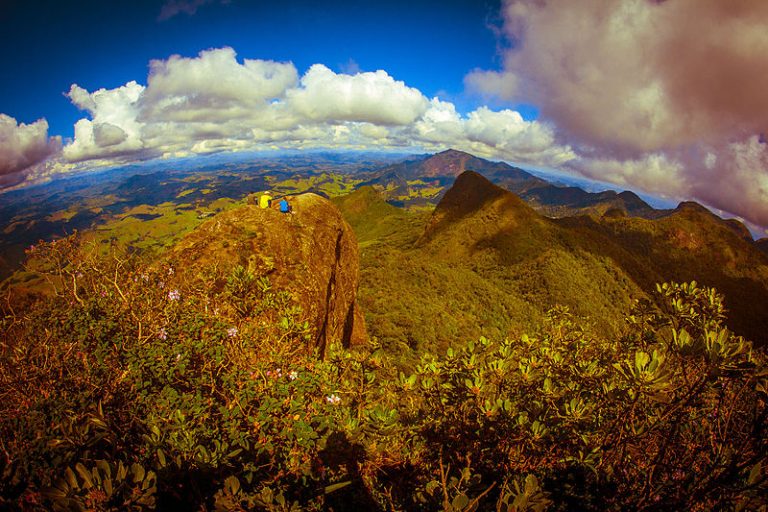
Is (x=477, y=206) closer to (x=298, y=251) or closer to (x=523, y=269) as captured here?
(x=523, y=269)

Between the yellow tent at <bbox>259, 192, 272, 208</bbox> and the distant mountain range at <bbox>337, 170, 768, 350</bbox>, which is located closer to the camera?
the yellow tent at <bbox>259, 192, 272, 208</bbox>

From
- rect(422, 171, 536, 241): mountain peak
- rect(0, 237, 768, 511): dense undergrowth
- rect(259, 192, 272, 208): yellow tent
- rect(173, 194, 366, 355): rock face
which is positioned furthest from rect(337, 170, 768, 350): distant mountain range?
rect(0, 237, 768, 511): dense undergrowth

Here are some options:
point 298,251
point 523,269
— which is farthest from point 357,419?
point 523,269

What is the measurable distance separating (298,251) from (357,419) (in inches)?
585

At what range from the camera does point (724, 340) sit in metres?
4.03

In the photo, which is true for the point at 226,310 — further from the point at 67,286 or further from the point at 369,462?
the point at 369,462

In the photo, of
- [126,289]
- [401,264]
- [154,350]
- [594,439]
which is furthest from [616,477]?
[401,264]

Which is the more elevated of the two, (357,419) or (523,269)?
(357,419)

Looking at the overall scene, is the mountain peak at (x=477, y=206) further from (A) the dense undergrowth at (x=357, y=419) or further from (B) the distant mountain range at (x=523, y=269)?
(A) the dense undergrowth at (x=357, y=419)

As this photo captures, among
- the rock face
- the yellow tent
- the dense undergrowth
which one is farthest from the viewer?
the yellow tent

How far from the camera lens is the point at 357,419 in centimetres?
620

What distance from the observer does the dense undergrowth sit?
13.1ft

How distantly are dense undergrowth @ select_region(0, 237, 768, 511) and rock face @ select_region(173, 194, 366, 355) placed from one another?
6.87 metres

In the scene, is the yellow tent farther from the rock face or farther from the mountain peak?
the mountain peak
